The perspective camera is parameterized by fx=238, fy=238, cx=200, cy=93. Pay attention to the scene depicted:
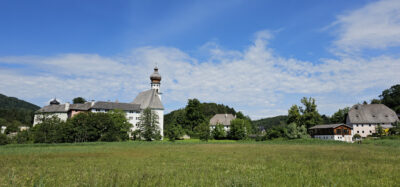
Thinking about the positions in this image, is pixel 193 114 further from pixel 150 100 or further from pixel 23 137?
pixel 23 137

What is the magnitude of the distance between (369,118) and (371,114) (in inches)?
77.7

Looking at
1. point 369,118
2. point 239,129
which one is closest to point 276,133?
point 239,129

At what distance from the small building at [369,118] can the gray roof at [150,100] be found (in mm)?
66720

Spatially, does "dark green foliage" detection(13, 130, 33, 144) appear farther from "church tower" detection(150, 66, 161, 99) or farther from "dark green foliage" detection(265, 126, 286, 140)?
"dark green foliage" detection(265, 126, 286, 140)

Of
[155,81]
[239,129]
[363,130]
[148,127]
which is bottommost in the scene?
[363,130]

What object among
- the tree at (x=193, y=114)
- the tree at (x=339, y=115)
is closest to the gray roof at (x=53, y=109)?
the tree at (x=193, y=114)

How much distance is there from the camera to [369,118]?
77.2 metres

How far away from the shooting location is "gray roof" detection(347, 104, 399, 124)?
75750 millimetres

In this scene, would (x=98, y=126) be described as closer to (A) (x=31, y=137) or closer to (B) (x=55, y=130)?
(B) (x=55, y=130)

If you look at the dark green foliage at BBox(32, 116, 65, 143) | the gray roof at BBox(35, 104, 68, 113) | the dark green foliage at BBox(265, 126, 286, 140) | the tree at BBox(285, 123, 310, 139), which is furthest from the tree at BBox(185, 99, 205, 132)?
the gray roof at BBox(35, 104, 68, 113)

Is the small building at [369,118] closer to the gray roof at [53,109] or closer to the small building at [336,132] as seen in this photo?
the small building at [336,132]

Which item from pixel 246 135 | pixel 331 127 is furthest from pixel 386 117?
pixel 246 135

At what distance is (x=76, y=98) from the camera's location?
390 feet

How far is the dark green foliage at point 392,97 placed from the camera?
96519 millimetres
